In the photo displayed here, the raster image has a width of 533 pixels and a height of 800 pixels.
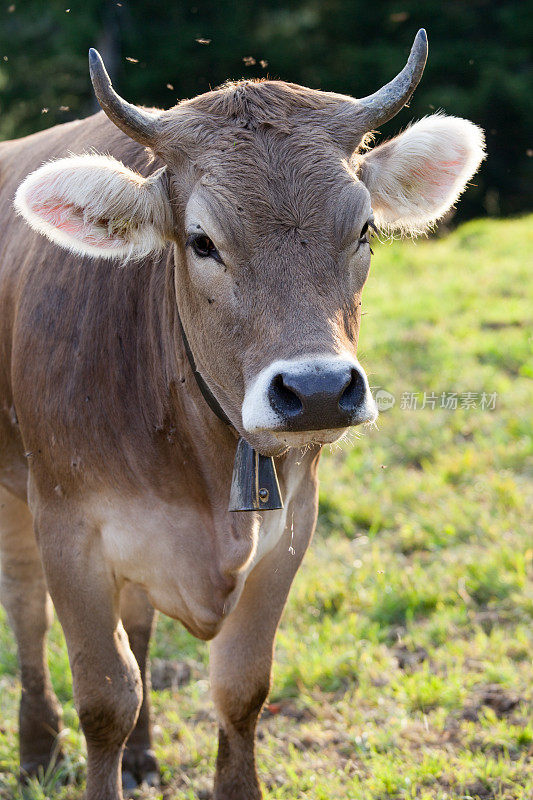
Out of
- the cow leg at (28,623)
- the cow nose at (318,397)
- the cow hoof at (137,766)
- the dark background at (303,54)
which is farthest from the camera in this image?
the dark background at (303,54)

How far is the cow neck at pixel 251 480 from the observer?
293cm

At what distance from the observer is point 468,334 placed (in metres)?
7.54

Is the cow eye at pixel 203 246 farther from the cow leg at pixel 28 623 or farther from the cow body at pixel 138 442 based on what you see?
the cow leg at pixel 28 623

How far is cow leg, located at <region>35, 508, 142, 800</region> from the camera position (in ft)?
10.2

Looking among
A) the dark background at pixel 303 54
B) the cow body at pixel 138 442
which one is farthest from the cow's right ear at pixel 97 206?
the dark background at pixel 303 54

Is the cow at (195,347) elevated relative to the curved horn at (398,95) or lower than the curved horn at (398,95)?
lower

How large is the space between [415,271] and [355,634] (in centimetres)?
596

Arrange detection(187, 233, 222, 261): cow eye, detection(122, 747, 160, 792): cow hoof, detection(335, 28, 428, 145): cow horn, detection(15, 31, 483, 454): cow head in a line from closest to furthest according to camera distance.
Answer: detection(15, 31, 483, 454): cow head, detection(187, 233, 222, 261): cow eye, detection(335, 28, 428, 145): cow horn, detection(122, 747, 160, 792): cow hoof

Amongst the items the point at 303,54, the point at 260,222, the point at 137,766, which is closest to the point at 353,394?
the point at 260,222

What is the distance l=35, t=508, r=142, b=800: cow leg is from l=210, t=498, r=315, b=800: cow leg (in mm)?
346

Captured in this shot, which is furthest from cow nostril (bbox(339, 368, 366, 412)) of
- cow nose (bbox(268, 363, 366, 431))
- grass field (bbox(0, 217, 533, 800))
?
grass field (bbox(0, 217, 533, 800))

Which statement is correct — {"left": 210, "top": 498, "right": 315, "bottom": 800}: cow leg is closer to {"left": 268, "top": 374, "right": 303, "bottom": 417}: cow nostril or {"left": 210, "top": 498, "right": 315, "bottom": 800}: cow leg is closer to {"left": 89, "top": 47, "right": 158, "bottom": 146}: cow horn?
{"left": 268, "top": 374, "right": 303, "bottom": 417}: cow nostril

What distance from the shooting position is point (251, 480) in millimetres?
2941

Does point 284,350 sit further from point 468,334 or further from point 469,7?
point 469,7
